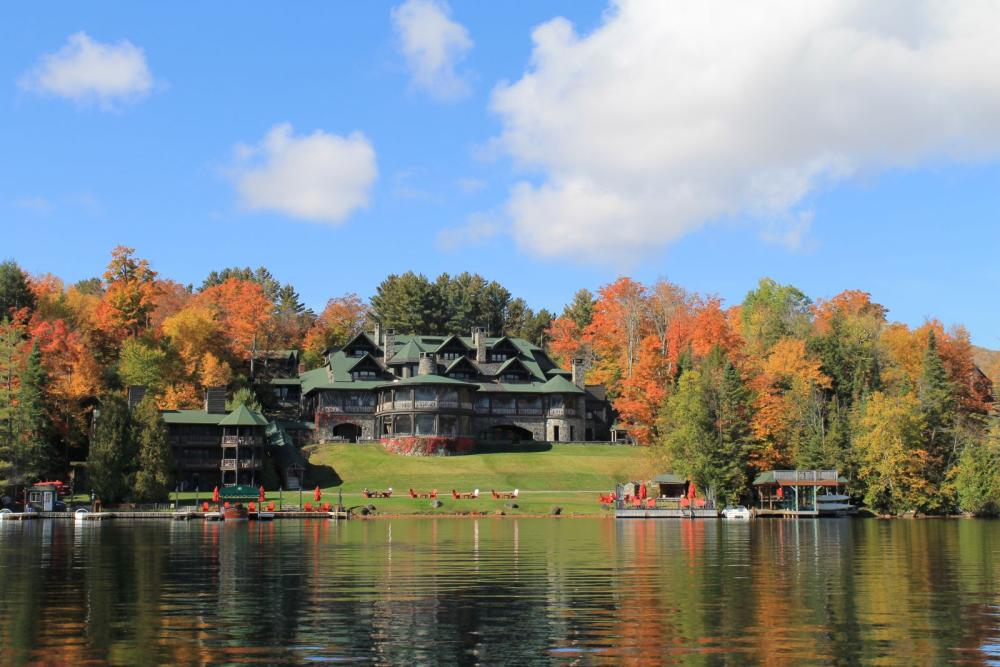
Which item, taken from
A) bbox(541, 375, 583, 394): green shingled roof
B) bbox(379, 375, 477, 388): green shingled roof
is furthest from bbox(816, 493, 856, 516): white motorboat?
bbox(379, 375, 477, 388): green shingled roof

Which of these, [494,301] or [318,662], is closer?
[318,662]

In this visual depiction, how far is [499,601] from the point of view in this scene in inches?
1120

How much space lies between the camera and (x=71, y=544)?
51031mm

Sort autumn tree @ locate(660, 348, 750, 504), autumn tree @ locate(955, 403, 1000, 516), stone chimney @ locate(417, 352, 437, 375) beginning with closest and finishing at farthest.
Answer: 1. autumn tree @ locate(660, 348, 750, 504)
2. autumn tree @ locate(955, 403, 1000, 516)
3. stone chimney @ locate(417, 352, 437, 375)

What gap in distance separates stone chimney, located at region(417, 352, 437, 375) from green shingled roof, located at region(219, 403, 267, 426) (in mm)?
19255

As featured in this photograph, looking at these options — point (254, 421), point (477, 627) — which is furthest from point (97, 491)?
point (477, 627)

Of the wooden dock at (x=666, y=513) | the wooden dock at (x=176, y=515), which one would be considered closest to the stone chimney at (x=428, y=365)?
the wooden dock at (x=176, y=515)

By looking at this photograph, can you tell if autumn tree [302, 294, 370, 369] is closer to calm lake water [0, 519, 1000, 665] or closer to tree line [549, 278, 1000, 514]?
tree line [549, 278, 1000, 514]

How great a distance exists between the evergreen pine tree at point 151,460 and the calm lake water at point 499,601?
25.5 meters

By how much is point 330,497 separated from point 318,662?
65.5 meters

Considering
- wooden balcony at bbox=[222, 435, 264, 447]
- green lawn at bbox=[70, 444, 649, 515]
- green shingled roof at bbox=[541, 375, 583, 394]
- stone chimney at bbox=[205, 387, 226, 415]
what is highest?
green shingled roof at bbox=[541, 375, 583, 394]

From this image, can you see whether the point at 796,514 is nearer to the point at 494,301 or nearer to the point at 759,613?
the point at 759,613

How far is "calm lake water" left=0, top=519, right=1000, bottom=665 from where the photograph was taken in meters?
21.2

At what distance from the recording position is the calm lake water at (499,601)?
69.6ft
